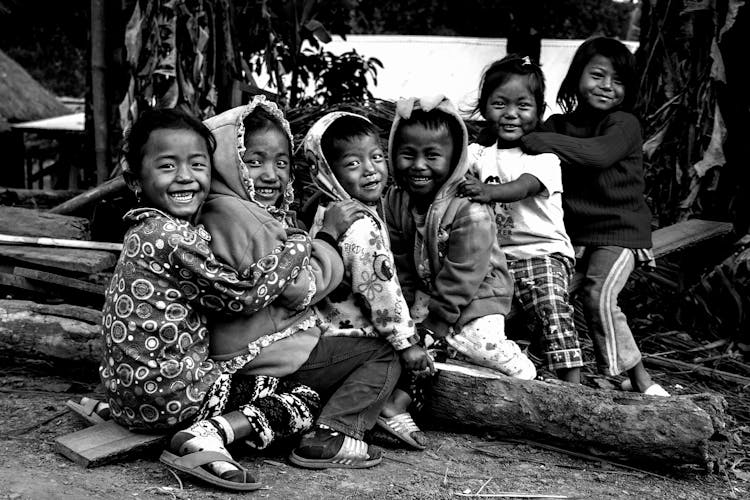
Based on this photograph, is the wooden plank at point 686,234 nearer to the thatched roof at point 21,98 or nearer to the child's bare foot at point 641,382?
the child's bare foot at point 641,382

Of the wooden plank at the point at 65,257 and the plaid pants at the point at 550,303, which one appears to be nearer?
the plaid pants at the point at 550,303

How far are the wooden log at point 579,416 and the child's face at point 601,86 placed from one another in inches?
53.1

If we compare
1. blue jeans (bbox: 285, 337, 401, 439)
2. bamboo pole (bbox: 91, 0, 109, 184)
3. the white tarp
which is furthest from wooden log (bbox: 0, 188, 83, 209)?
the white tarp

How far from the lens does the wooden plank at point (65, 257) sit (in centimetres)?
398

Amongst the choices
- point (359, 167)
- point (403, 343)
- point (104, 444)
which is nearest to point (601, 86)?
point (359, 167)

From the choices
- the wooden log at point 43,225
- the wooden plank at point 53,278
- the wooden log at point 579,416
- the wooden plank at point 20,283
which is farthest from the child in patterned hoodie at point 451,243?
the wooden log at point 43,225

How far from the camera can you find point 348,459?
114 inches

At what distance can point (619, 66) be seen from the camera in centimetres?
365

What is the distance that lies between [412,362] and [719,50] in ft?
10.4

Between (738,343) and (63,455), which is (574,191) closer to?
(738,343)

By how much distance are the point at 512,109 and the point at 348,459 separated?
168cm

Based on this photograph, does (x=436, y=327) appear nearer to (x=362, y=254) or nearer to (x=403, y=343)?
(x=403, y=343)

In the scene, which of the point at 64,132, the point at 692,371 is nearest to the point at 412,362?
the point at 692,371

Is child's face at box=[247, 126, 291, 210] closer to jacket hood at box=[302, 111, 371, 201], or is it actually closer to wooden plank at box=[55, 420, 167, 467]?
jacket hood at box=[302, 111, 371, 201]
